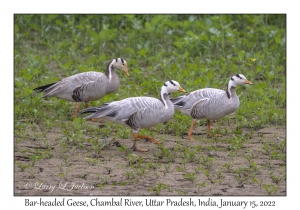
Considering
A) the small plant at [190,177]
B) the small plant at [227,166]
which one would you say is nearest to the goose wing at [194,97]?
the small plant at [227,166]

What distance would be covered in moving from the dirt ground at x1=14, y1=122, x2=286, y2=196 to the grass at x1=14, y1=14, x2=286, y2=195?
2 centimetres

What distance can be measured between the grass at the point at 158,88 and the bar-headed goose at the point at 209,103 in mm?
346

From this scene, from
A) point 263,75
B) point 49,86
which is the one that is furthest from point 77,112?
point 263,75

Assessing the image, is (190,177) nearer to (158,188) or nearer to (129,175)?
(158,188)

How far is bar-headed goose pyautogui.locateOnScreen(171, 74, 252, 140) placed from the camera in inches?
423

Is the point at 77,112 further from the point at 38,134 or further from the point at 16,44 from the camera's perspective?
the point at 16,44

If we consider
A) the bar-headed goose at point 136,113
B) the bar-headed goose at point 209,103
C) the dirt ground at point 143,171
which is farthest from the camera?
the bar-headed goose at point 209,103

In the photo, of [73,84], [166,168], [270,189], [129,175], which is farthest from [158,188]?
[73,84]

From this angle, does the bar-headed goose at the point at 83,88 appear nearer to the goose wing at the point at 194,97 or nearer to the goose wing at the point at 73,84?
the goose wing at the point at 73,84

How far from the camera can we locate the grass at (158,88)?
9117 mm

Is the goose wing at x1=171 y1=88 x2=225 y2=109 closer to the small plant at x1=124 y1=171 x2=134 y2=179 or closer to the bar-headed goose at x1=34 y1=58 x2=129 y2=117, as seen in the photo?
the bar-headed goose at x1=34 y1=58 x2=129 y2=117

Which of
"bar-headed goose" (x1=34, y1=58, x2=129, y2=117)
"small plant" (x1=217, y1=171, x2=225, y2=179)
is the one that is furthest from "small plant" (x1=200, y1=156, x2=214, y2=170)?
"bar-headed goose" (x1=34, y1=58, x2=129, y2=117)

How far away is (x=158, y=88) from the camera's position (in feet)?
42.5

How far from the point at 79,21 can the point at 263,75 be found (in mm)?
5723
